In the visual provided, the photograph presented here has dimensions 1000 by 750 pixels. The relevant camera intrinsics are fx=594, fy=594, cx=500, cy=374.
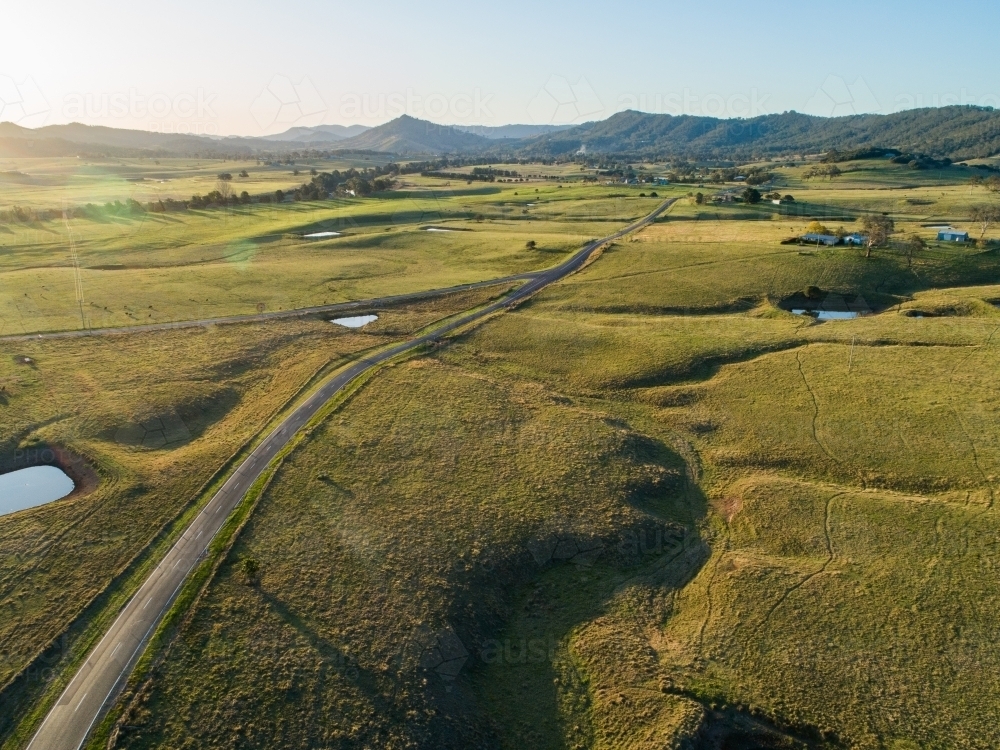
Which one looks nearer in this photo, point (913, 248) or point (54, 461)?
point (54, 461)

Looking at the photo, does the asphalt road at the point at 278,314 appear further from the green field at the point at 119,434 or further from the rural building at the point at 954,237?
the rural building at the point at 954,237

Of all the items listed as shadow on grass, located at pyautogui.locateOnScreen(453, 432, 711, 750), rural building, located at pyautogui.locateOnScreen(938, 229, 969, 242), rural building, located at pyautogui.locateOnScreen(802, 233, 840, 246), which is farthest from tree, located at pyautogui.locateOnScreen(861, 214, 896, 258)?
shadow on grass, located at pyautogui.locateOnScreen(453, 432, 711, 750)

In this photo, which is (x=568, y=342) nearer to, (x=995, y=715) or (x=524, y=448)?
(x=524, y=448)

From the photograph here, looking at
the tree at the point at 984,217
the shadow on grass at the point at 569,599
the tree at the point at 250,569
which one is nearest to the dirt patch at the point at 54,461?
the tree at the point at 250,569

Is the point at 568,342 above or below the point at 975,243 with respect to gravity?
below

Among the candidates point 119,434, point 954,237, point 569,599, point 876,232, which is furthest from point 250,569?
point 954,237

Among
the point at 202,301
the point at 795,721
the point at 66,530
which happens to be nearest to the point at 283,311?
the point at 202,301

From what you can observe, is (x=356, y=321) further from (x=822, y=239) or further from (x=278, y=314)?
(x=822, y=239)
